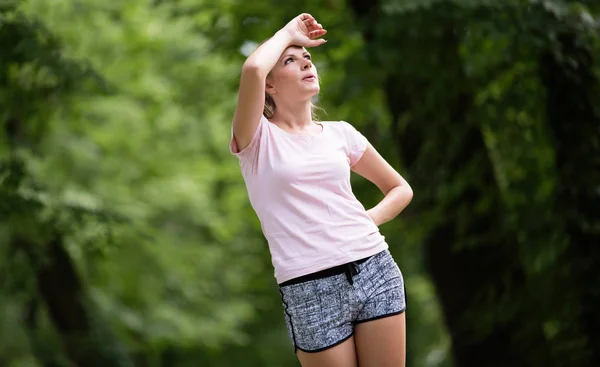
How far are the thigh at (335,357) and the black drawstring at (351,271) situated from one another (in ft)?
0.57

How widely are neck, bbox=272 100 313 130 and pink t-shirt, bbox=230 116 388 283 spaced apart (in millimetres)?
81

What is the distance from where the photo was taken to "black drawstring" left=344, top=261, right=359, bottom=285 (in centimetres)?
271

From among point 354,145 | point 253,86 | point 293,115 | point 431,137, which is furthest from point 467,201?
point 253,86

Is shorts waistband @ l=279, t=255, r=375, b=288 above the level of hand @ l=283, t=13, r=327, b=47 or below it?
below

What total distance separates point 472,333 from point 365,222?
16.6ft

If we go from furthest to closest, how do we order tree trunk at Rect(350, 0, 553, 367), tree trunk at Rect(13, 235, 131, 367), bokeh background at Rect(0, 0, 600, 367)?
1. tree trunk at Rect(13, 235, 131, 367)
2. tree trunk at Rect(350, 0, 553, 367)
3. bokeh background at Rect(0, 0, 600, 367)

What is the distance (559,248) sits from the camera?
6.61m

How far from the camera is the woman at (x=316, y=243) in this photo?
2699mm

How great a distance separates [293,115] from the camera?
289 centimetres

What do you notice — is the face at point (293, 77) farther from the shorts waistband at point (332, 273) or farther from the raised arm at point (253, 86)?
the shorts waistband at point (332, 273)

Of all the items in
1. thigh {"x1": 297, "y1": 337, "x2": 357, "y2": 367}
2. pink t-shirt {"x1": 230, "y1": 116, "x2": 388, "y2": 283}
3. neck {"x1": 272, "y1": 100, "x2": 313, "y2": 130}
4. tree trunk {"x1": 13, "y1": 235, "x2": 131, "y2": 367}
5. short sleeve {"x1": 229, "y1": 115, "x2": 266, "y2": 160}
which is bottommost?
tree trunk {"x1": 13, "y1": 235, "x2": 131, "y2": 367}

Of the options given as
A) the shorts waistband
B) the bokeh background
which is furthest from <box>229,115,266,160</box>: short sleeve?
the bokeh background

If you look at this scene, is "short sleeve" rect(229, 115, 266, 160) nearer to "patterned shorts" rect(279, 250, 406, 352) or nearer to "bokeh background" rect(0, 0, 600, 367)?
"patterned shorts" rect(279, 250, 406, 352)

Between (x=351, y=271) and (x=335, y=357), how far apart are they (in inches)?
9.7
